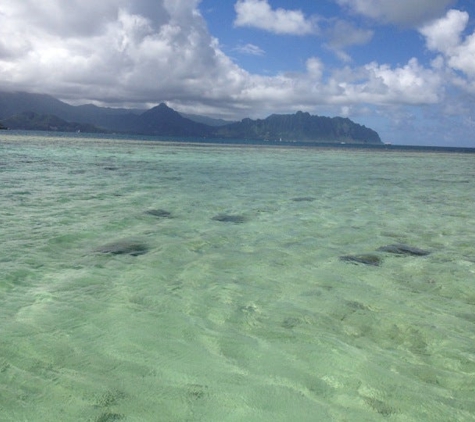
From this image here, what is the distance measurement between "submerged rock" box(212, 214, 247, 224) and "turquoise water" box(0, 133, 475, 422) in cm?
38

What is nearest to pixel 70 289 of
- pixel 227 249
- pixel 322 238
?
pixel 227 249

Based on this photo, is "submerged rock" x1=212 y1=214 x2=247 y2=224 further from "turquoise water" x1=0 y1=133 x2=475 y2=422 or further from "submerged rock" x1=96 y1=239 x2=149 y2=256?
"submerged rock" x1=96 y1=239 x2=149 y2=256

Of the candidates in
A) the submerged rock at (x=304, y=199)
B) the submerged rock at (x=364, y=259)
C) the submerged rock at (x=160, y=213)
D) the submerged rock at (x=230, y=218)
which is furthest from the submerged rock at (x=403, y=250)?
the submerged rock at (x=304, y=199)

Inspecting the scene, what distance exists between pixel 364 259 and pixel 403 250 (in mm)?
1520

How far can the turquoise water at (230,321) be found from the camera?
13.0 feet

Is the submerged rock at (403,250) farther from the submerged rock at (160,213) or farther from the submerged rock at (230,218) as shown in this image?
the submerged rock at (160,213)

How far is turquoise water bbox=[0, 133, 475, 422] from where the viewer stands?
3.96m

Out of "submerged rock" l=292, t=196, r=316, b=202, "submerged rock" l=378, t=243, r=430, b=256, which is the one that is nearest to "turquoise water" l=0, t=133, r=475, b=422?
"submerged rock" l=378, t=243, r=430, b=256

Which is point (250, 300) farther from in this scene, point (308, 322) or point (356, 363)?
point (356, 363)

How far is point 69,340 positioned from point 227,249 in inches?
205

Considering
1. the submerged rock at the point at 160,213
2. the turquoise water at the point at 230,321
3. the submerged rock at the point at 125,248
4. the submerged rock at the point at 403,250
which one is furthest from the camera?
the submerged rock at the point at 160,213

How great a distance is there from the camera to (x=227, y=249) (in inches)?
388

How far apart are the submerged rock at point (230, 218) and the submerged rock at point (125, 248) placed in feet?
13.1

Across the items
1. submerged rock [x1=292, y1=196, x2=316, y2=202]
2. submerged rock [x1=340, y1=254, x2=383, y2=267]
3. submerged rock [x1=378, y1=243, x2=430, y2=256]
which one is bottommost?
submerged rock [x1=292, y1=196, x2=316, y2=202]
